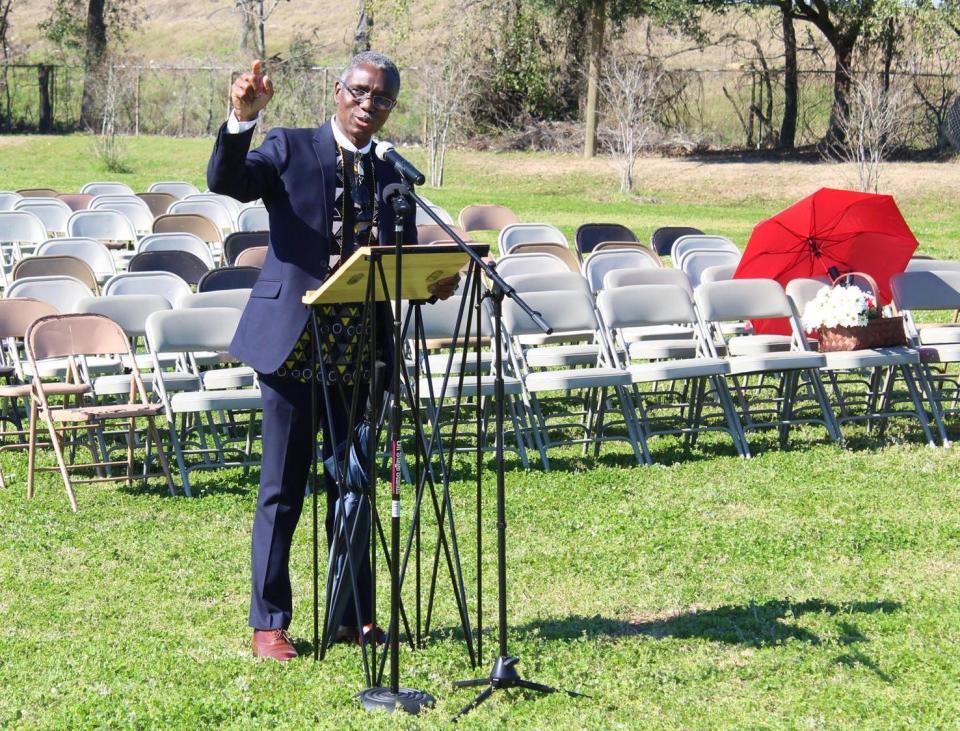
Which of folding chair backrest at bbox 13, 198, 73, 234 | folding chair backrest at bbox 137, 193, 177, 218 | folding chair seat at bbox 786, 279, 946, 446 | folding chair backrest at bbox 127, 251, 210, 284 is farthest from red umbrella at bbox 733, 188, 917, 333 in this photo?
folding chair backrest at bbox 137, 193, 177, 218

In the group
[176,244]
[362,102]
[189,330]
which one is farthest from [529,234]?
[362,102]

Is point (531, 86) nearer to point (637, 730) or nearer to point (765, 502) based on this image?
point (765, 502)

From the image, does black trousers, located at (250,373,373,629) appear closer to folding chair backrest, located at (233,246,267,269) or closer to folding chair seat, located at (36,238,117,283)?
folding chair backrest, located at (233,246,267,269)

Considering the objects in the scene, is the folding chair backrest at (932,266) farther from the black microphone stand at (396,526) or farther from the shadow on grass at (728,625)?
the black microphone stand at (396,526)

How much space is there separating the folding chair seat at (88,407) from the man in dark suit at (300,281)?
3.19 m

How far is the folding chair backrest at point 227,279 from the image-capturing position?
9.89 metres

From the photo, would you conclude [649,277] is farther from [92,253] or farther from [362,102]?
[362,102]

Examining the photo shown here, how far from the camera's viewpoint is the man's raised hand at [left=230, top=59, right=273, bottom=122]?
402 cm

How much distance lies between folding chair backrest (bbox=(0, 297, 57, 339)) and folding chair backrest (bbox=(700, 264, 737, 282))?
466 centimetres

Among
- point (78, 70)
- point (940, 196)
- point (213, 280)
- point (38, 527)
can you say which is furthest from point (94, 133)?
point (38, 527)

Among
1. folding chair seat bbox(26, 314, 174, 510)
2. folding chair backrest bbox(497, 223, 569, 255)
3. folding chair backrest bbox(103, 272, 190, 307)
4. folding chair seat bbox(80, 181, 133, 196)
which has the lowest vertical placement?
folding chair seat bbox(26, 314, 174, 510)

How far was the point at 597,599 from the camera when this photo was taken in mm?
5723

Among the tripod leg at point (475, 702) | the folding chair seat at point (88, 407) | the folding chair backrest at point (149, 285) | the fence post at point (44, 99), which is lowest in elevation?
the tripod leg at point (475, 702)

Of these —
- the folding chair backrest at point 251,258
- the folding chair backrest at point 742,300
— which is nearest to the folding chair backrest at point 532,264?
the folding chair backrest at point 742,300
